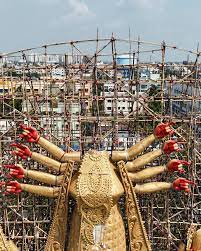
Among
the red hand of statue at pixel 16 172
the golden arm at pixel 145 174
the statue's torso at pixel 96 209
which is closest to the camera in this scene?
the statue's torso at pixel 96 209

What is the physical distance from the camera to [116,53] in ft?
31.0

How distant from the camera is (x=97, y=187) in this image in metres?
8.05

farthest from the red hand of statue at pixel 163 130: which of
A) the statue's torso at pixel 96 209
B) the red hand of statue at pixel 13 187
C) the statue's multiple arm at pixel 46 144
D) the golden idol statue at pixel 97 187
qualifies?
the red hand of statue at pixel 13 187

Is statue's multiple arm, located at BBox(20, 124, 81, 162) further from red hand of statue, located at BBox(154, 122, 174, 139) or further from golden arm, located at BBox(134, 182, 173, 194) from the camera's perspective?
red hand of statue, located at BBox(154, 122, 174, 139)

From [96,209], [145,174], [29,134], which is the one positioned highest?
[29,134]

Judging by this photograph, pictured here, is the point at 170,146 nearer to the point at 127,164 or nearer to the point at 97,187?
the point at 127,164

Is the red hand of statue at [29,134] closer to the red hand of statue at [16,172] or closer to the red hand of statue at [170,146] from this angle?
the red hand of statue at [16,172]

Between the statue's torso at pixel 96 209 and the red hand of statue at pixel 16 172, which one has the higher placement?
the red hand of statue at pixel 16 172

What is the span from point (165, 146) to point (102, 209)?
1.61 m

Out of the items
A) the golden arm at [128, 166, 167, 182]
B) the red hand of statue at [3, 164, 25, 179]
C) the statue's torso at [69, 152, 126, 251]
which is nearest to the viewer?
the statue's torso at [69, 152, 126, 251]

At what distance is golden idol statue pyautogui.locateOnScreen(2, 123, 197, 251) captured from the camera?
26.4 ft

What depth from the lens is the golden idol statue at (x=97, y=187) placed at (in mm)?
8055

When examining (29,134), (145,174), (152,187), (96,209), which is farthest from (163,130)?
(29,134)

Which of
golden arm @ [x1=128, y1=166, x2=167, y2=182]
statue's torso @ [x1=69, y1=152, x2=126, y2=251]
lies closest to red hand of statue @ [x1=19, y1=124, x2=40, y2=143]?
statue's torso @ [x1=69, y1=152, x2=126, y2=251]
